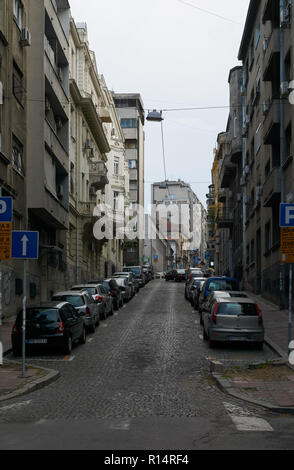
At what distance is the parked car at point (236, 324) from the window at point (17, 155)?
37.4 feet

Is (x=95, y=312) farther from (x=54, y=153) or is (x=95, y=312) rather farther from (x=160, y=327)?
(x=54, y=153)

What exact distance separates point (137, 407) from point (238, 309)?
7823 millimetres

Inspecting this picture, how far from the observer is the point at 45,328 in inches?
634

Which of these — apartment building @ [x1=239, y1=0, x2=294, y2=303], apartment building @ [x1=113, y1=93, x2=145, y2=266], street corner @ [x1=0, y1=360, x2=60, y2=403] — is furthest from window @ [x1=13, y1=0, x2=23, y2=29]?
apartment building @ [x1=113, y1=93, x2=145, y2=266]

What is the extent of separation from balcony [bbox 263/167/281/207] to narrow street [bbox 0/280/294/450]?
9.25m

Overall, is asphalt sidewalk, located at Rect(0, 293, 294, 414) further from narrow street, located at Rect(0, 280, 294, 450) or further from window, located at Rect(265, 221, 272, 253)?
window, located at Rect(265, 221, 272, 253)

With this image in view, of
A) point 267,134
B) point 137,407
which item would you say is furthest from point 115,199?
point 137,407

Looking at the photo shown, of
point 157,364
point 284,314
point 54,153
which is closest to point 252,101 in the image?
point 54,153

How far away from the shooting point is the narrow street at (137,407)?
24.8ft

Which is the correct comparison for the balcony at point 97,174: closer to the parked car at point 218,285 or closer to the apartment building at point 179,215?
the parked car at point 218,285

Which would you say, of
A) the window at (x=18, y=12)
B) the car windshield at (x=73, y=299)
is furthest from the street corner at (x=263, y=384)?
the window at (x=18, y=12)

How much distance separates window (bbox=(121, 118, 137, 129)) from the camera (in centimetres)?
9038

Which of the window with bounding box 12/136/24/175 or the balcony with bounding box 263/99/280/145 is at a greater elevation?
the balcony with bounding box 263/99/280/145

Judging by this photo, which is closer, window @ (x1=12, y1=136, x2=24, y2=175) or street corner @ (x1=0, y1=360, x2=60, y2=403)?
street corner @ (x1=0, y1=360, x2=60, y2=403)
